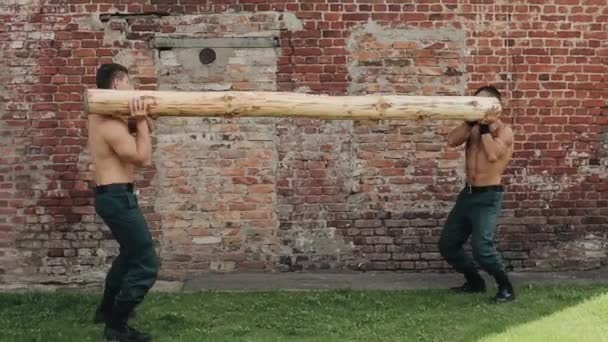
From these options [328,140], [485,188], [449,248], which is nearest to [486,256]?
[449,248]

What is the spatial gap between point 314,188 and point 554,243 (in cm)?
240

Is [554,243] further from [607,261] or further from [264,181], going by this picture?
[264,181]

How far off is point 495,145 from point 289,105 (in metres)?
1.79

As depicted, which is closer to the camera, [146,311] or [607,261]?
[146,311]

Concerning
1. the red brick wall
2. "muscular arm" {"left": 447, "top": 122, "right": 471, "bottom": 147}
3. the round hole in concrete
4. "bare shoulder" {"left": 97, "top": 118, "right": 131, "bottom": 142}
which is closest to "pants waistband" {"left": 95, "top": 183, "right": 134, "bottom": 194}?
"bare shoulder" {"left": 97, "top": 118, "right": 131, "bottom": 142}

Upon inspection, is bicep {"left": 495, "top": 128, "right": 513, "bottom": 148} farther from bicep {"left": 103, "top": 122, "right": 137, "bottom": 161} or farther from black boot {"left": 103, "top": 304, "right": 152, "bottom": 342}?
black boot {"left": 103, "top": 304, "right": 152, "bottom": 342}

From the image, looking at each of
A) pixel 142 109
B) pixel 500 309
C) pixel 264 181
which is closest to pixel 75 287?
pixel 264 181

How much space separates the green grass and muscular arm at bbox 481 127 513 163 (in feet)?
3.92

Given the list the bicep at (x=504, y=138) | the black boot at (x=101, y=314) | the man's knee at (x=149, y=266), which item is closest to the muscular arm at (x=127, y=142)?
the man's knee at (x=149, y=266)

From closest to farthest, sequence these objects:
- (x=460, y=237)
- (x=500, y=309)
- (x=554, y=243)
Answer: (x=500, y=309)
(x=460, y=237)
(x=554, y=243)

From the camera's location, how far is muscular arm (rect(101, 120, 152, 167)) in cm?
525

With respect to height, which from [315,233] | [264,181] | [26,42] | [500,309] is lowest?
[500,309]

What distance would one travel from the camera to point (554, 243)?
742 centimetres

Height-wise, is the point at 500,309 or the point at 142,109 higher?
the point at 142,109
